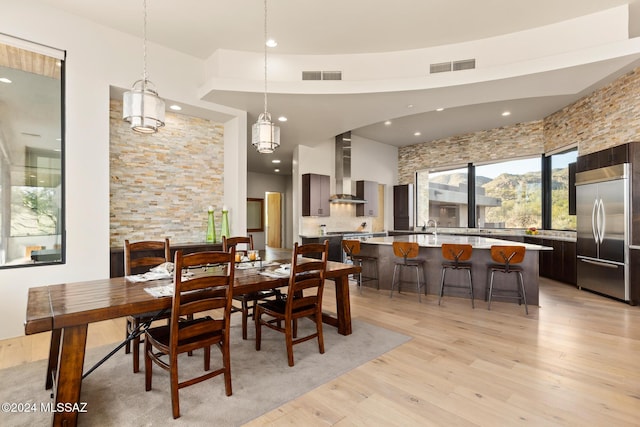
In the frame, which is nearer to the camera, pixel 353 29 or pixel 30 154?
pixel 30 154

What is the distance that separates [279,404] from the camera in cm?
210

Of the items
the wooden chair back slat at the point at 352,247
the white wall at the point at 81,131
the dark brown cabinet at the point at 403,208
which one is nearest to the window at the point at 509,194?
the dark brown cabinet at the point at 403,208

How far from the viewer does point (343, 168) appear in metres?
7.67

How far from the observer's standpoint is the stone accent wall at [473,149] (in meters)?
7.14

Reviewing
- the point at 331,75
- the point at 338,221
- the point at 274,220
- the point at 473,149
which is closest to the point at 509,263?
the point at 331,75

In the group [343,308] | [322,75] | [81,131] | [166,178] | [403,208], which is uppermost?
[322,75]

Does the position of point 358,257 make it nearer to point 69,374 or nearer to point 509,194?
point 69,374

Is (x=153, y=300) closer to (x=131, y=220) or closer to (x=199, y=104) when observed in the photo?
(x=131, y=220)

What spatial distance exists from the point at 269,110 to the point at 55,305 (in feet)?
13.6

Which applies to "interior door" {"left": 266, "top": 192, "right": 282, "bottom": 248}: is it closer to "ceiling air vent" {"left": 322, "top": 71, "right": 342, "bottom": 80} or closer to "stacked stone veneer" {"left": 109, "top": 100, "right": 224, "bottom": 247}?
"stacked stone veneer" {"left": 109, "top": 100, "right": 224, "bottom": 247}

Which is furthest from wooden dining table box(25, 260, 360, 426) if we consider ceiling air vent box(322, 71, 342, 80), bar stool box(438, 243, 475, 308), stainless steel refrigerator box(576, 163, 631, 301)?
stainless steel refrigerator box(576, 163, 631, 301)

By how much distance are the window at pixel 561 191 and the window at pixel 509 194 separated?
0.31 metres

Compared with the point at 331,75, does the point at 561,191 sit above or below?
below

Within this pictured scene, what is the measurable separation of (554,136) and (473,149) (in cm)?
183
